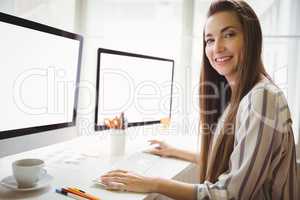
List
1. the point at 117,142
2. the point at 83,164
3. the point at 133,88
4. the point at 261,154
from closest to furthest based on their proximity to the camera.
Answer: the point at 261,154 → the point at 83,164 → the point at 117,142 → the point at 133,88

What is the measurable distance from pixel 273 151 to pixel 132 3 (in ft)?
4.61

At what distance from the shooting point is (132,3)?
1.80 m

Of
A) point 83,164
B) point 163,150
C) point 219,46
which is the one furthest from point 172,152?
point 219,46

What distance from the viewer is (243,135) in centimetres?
71

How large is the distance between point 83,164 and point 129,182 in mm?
279

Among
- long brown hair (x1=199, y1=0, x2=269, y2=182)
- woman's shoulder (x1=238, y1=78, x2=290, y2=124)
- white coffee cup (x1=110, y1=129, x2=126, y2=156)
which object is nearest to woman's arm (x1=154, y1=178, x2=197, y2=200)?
long brown hair (x1=199, y1=0, x2=269, y2=182)

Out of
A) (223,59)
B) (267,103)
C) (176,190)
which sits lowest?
(176,190)

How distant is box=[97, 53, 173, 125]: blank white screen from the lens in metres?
1.17

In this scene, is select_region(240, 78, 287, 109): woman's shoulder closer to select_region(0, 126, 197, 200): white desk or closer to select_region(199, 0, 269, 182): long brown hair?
select_region(199, 0, 269, 182): long brown hair

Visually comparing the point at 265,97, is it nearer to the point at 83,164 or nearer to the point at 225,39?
the point at 225,39

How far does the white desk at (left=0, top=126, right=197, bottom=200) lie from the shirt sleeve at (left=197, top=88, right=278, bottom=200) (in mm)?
216

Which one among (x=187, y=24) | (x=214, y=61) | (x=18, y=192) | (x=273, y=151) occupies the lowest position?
(x=18, y=192)

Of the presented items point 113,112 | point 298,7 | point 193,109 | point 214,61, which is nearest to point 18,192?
point 113,112

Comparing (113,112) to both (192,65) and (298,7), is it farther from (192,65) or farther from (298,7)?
(298,7)
